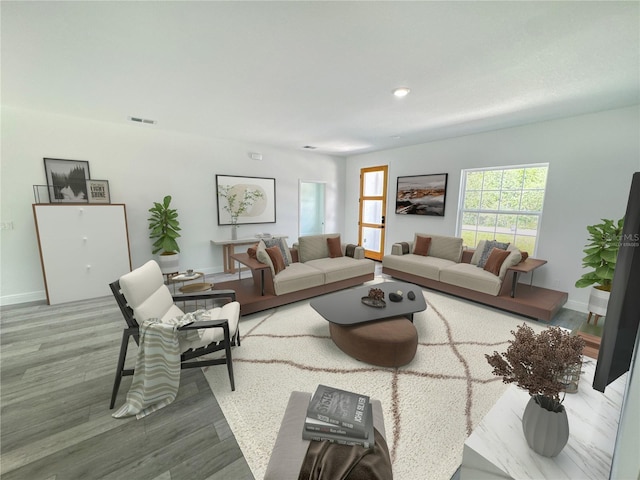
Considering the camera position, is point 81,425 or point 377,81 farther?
point 377,81

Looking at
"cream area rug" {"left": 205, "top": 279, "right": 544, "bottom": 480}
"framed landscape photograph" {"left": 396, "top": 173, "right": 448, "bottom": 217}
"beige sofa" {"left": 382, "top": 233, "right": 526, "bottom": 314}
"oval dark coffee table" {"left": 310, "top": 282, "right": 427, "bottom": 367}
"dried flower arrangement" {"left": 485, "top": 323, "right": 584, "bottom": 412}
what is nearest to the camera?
"dried flower arrangement" {"left": 485, "top": 323, "right": 584, "bottom": 412}

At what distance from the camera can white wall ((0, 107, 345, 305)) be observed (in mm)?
3553

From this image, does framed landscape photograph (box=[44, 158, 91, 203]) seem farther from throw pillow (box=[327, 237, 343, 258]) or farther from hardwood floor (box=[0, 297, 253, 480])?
throw pillow (box=[327, 237, 343, 258])

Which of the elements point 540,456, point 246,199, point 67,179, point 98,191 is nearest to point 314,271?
point 246,199

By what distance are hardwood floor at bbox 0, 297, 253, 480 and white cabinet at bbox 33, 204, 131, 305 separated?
1241 mm

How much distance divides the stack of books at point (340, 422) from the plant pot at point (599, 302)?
301 centimetres

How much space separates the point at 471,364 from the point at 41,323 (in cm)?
481

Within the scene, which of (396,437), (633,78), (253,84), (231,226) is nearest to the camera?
(396,437)

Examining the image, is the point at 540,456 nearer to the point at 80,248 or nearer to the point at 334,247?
the point at 334,247

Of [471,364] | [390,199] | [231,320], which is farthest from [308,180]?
[471,364]

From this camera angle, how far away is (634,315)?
1026 mm

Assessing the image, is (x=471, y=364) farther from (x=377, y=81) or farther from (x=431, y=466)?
(x=377, y=81)

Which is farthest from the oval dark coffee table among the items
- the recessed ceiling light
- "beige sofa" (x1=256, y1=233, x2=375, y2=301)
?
the recessed ceiling light

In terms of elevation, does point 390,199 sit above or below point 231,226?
above
